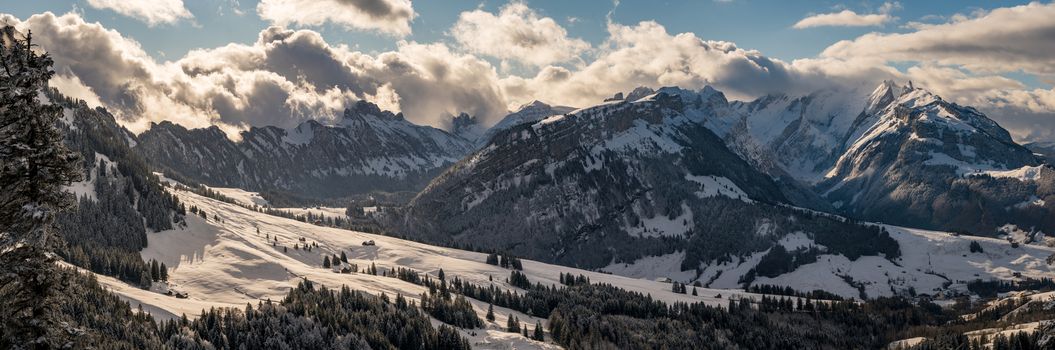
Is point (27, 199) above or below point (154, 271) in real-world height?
above

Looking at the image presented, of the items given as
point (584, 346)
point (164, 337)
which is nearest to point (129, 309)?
point (164, 337)

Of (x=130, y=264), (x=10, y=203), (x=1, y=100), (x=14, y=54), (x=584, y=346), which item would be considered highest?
(x=14, y=54)

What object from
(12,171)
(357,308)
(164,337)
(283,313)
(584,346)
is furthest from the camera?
(584,346)

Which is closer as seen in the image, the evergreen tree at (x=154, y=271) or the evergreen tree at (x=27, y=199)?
the evergreen tree at (x=27, y=199)

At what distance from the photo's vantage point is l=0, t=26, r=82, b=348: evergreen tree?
39344 mm

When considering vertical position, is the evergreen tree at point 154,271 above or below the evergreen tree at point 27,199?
below

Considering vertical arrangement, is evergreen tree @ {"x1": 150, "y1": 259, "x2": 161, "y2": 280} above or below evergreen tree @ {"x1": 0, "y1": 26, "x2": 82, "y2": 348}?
below

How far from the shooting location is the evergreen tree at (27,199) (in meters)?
39.3

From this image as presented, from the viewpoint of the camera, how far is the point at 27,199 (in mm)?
40250

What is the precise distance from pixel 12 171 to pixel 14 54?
6.13 m

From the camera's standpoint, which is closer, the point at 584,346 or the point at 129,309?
the point at 129,309

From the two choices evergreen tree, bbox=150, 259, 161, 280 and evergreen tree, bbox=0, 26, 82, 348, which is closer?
evergreen tree, bbox=0, 26, 82, 348

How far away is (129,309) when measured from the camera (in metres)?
138

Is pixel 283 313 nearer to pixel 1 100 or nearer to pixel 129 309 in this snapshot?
pixel 129 309
